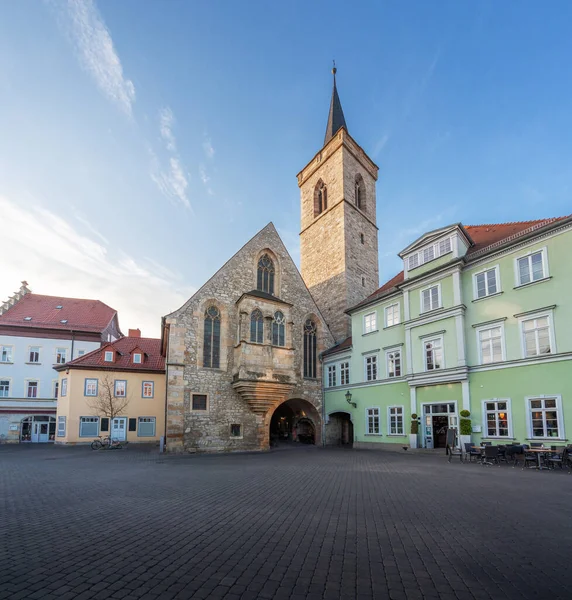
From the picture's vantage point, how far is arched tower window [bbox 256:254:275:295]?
29172mm

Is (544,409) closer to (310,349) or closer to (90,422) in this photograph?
(310,349)

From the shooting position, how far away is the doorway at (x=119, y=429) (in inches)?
1243

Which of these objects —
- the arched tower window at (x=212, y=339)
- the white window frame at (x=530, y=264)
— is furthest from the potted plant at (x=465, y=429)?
the arched tower window at (x=212, y=339)

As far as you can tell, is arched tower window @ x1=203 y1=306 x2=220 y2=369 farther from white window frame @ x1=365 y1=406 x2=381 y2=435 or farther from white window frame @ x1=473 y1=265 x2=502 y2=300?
white window frame @ x1=473 y1=265 x2=502 y2=300

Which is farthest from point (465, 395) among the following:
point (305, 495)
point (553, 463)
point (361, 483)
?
point (305, 495)

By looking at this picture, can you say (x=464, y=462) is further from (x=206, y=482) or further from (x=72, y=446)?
(x=72, y=446)

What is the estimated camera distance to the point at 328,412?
29.6m

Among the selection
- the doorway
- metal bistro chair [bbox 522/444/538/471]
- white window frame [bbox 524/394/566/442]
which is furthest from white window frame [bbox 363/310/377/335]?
the doorway

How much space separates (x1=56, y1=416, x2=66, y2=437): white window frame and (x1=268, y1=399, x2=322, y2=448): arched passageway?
49.7 feet

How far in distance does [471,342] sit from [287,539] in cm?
1684

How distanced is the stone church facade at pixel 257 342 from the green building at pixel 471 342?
3703mm

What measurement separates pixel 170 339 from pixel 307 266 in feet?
64.8

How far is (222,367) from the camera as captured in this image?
26.0 m

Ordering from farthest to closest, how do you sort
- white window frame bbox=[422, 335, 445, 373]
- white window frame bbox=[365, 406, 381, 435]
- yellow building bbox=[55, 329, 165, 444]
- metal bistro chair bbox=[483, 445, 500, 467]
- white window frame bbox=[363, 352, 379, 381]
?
yellow building bbox=[55, 329, 165, 444] → white window frame bbox=[363, 352, 379, 381] → white window frame bbox=[365, 406, 381, 435] → white window frame bbox=[422, 335, 445, 373] → metal bistro chair bbox=[483, 445, 500, 467]
